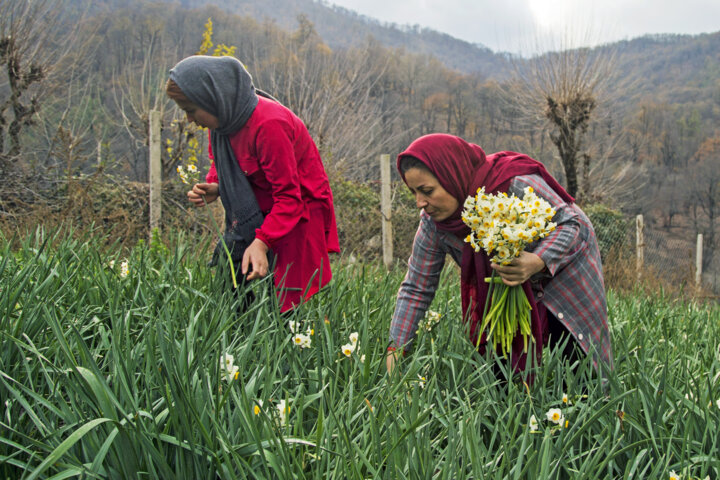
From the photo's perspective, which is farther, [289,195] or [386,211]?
[386,211]

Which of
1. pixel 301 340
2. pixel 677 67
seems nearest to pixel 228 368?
pixel 301 340

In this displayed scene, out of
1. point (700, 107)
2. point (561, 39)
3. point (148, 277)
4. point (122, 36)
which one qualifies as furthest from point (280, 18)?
point (148, 277)

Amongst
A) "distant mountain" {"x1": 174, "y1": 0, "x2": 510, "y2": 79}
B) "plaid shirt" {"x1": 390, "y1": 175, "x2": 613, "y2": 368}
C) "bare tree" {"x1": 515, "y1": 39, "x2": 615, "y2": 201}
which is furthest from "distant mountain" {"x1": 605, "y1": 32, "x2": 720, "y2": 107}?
"plaid shirt" {"x1": 390, "y1": 175, "x2": 613, "y2": 368}

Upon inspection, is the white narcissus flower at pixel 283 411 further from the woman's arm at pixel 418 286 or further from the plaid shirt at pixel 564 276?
the woman's arm at pixel 418 286

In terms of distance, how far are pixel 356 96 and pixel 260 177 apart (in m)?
11.4

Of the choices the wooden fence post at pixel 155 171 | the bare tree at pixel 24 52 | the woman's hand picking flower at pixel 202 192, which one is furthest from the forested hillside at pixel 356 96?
the woman's hand picking flower at pixel 202 192

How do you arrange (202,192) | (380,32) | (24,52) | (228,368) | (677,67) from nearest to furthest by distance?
(228,368)
(202,192)
(24,52)
(677,67)
(380,32)

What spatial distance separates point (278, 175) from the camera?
2115 mm

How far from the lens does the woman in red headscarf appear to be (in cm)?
186

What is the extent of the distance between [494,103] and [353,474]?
127 ft

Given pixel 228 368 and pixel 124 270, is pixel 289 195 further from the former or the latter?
pixel 124 270

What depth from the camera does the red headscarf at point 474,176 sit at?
1.89 meters

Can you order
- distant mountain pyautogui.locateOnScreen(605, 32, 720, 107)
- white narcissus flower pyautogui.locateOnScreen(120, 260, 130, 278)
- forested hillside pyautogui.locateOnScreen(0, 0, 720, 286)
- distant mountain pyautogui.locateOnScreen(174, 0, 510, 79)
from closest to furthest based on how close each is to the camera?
white narcissus flower pyautogui.locateOnScreen(120, 260, 130, 278) → forested hillside pyautogui.locateOnScreen(0, 0, 720, 286) → distant mountain pyautogui.locateOnScreen(605, 32, 720, 107) → distant mountain pyautogui.locateOnScreen(174, 0, 510, 79)

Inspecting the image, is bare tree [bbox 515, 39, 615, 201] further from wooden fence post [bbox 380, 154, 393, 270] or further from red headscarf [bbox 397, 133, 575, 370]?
red headscarf [bbox 397, 133, 575, 370]
